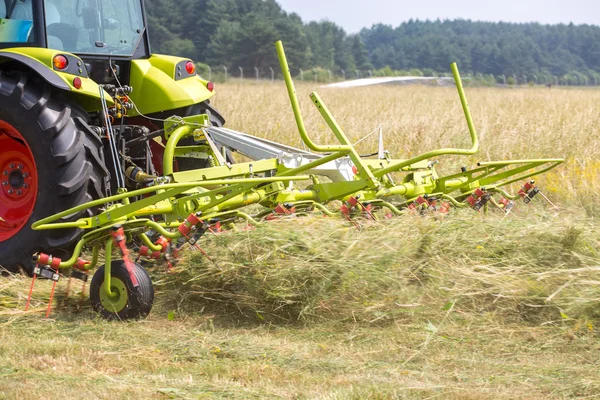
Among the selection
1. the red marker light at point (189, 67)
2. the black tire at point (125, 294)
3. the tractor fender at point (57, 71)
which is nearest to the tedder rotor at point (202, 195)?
the black tire at point (125, 294)

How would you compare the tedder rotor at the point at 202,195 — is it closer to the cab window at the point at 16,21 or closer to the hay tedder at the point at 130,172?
the hay tedder at the point at 130,172

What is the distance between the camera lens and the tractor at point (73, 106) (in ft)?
15.4

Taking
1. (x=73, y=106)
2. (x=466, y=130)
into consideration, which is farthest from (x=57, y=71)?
(x=466, y=130)

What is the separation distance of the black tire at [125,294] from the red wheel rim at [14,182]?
37.9 inches

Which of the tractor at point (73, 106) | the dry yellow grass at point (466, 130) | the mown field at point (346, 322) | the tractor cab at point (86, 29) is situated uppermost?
the tractor cab at point (86, 29)

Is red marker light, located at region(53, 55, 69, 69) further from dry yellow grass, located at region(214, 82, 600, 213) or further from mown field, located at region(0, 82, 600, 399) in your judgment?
dry yellow grass, located at region(214, 82, 600, 213)

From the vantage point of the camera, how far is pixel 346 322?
4.08m

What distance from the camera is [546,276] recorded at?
163 inches

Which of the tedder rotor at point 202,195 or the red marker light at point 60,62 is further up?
the red marker light at point 60,62

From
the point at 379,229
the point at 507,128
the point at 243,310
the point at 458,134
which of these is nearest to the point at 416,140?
the point at 458,134

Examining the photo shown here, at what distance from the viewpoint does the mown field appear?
3236 millimetres

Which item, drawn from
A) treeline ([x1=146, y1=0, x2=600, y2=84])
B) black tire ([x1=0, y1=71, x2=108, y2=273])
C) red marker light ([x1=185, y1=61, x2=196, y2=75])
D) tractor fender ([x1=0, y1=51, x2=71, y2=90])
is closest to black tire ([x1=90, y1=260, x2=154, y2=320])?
black tire ([x1=0, y1=71, x2=108, y2=273])

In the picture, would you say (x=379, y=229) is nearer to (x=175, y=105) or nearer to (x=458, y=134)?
(x=175, y=105)

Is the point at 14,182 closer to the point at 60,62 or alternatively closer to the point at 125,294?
the point at 60,62
